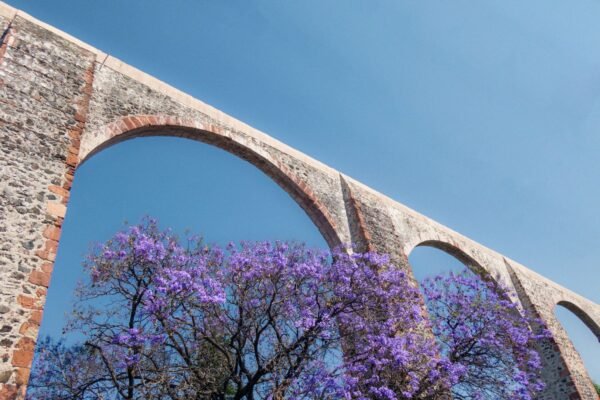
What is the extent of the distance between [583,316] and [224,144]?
1488 centimetres

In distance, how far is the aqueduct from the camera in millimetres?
4938

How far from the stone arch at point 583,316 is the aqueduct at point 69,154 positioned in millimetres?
7246

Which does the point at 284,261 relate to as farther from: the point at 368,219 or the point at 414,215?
the point at 414,215

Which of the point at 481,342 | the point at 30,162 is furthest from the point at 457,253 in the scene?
the point at 30,162

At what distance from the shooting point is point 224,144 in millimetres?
8414

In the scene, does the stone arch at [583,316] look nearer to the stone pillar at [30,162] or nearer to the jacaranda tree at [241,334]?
the jacaranda tree at [241,334]

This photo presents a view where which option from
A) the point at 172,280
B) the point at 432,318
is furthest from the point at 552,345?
→ the point at 172,280

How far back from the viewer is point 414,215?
11406 millimetres

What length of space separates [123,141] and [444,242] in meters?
8.16

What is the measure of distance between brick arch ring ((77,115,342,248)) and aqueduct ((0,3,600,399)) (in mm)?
20

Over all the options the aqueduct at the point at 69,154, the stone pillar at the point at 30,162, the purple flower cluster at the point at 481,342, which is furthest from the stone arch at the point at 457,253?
the stone pillar at the point at 30,162

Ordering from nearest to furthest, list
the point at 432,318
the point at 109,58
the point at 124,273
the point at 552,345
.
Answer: the point at 124,273, the point at 109,58, the point at 432,318, the point at 552,345

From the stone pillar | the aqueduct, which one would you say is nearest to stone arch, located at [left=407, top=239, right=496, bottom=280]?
the aqueduct

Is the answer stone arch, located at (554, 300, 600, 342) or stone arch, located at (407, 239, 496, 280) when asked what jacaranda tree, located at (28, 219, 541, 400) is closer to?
stone arch, located at (407, 239, 496, 280)
